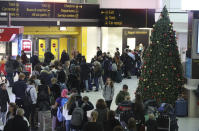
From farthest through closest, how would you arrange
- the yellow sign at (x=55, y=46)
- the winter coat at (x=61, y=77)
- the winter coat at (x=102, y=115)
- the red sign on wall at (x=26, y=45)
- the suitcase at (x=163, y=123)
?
the yellow sign at (x=55, y=46) < the red sign on wall at (x=26, y=45) < the winter coat at (x=61, y=77) < the suitcase at (x=163, y=123) < the winter coat at (x=102, y=115)

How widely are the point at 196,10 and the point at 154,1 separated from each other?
14.4m

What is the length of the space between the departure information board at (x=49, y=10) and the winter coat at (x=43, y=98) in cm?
1180

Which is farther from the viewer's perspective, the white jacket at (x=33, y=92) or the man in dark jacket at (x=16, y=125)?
the white jacket at (x=33, y=92)

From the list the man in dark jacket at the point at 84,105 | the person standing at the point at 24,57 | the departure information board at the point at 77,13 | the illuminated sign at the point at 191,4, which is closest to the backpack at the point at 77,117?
the man in dark jacket at the point at 84,105

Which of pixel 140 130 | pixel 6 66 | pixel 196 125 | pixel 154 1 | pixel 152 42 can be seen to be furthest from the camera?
pixel 154 1

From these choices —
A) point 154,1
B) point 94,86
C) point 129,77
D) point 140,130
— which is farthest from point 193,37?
point 154,1

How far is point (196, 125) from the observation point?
1494 cm

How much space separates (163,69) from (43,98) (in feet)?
17.4

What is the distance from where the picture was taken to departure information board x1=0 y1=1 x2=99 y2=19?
24312 millimetres

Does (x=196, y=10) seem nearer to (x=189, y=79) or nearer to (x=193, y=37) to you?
(x=193, y=37)

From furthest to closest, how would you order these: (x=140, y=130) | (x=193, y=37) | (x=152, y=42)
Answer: (x=152, y=42) < (x=193, y=37) < (x=140, y=130)

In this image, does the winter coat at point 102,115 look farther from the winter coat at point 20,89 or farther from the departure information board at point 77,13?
the departure information board at point 77,13

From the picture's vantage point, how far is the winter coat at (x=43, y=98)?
43.5ft

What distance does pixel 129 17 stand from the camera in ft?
83.5
